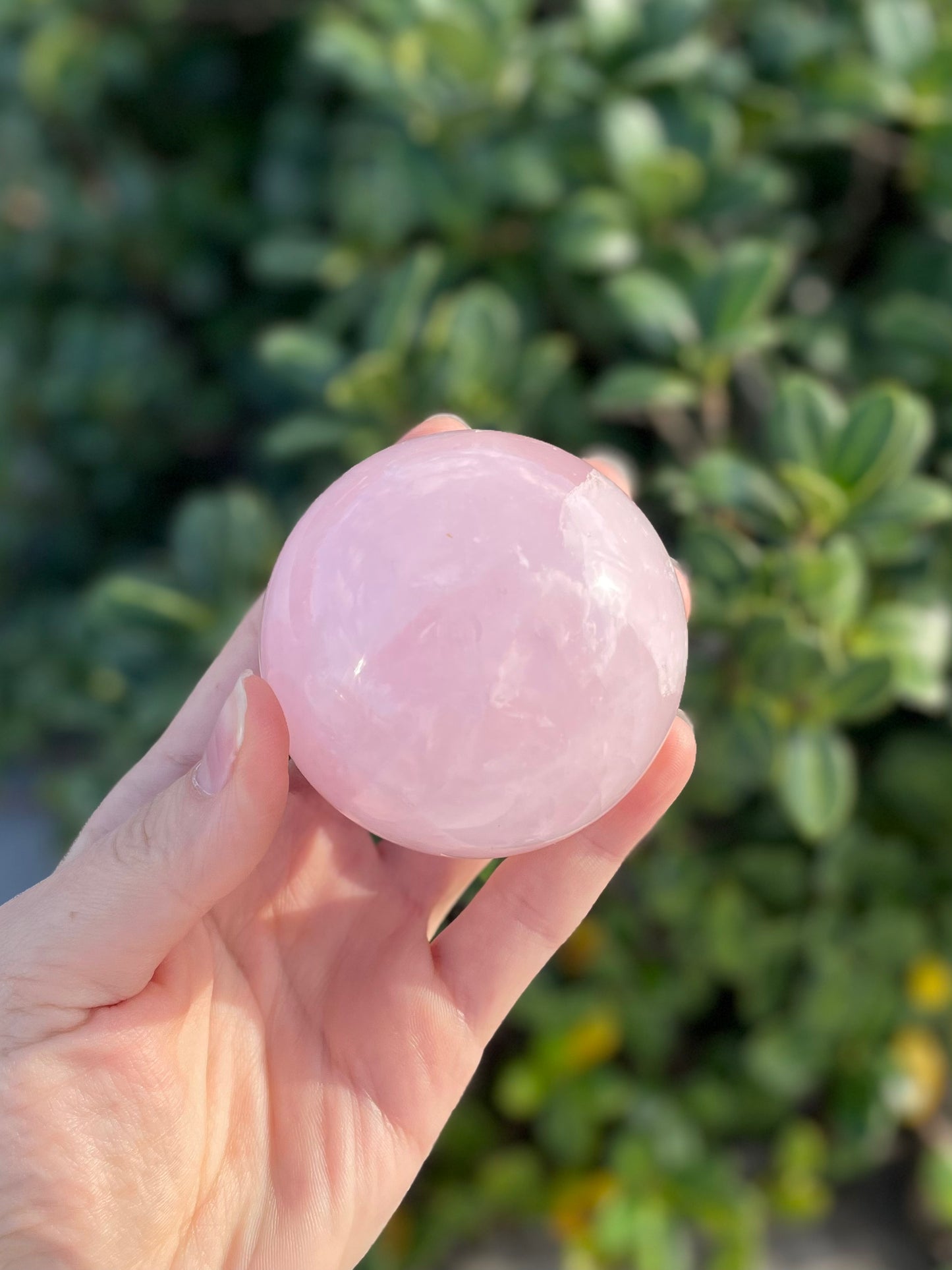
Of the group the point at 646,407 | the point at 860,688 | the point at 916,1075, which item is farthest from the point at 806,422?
the point at 916,1075

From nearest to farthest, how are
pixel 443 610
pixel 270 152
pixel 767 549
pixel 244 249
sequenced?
1. pixel 443 610
2. pixel 767 549
3. pixel 270 152
4. pixel 244 249

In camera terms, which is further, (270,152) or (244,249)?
(244,249)

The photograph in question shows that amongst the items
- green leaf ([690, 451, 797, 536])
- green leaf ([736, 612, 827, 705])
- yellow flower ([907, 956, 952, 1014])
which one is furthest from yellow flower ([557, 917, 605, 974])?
green leaf ([690, 451, 797, 536])

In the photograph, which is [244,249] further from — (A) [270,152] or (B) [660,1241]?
(B) [660,1241]

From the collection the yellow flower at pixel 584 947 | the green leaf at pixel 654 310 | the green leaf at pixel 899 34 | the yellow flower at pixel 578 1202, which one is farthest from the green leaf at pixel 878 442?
the yellow flower at pixel 578 1202

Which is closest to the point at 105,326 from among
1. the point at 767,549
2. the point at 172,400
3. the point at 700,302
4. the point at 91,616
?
the point at 172,400

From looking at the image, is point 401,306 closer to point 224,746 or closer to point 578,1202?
point 224,746

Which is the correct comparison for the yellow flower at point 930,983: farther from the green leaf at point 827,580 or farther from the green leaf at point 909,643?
the green leaf at point 827,580

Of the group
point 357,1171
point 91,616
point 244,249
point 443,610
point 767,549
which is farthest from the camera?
point 244,249
